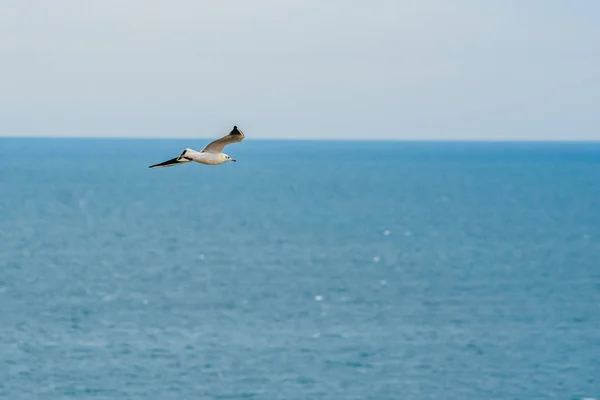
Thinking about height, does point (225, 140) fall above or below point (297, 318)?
above

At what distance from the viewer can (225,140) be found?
1753 centimetres

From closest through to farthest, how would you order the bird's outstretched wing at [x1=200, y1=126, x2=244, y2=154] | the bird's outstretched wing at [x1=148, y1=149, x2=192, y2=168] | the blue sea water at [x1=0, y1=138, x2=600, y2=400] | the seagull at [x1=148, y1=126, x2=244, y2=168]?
the bird's outstretched wing at [x1=148, y1=149, x2=192, y2=168] → the seagull at [x1=148, y1=126, x2=244, y2=168] → the bird's outstretched wing at [x1=200, y1=126, x2=244, y2=154] → the blue sea water at [x1=0, y1=138, x2=600, y2=400]

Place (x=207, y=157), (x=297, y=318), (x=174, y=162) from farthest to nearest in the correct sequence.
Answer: (x=297, y=318), (x=207, y=157), (x=174, y=162)

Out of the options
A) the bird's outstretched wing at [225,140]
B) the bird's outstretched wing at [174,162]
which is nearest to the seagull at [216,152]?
the bird's outstretched wing at [225,140]

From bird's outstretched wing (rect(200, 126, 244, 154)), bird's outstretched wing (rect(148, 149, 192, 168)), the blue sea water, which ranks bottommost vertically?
the blue sea water

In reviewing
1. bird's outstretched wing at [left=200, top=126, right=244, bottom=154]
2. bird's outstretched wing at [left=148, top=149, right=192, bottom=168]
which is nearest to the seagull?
bird's outstretched wing at [left=200, top=126, right=244, bottom=154]

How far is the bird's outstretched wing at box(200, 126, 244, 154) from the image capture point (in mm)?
17156

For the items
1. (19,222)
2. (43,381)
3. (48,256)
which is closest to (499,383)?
(43,381)

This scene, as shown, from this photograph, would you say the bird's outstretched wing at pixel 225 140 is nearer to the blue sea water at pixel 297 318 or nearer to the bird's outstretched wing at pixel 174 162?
the bird's outstretched wing at pixel 174 162

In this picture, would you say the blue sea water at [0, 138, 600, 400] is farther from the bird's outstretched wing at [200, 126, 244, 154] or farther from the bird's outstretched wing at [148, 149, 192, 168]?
the bird's outstretched wing at [148, 149, 192, 168]

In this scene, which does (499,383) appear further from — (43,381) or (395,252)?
(395,252)

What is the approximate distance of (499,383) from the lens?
8275 cm

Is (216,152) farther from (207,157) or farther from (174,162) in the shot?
(174,162)

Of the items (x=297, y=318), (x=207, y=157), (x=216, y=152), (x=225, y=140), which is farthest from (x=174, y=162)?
(x=297, y=318)
